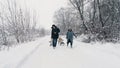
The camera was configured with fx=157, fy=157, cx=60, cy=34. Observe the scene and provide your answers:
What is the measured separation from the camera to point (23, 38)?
84.2ft

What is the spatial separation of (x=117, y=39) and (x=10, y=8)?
1526 centimetres

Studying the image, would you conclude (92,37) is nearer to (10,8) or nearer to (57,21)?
(10,8)

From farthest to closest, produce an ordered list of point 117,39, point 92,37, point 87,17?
point 87,17, point 92,37, point 117,39

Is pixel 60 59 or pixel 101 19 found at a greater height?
pixel 101 19

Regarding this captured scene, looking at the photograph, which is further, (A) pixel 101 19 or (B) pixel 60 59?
(A) pixel 101 19

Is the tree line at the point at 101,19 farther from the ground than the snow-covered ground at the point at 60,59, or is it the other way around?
the tree line at the point at 101,19

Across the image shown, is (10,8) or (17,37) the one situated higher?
(10,8)

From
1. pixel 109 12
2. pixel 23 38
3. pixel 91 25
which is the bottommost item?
pixel 23 38

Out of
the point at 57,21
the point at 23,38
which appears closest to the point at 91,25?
the point at 23,38

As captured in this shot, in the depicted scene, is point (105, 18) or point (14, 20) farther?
point (105, 18)

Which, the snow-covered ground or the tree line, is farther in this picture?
the tree line

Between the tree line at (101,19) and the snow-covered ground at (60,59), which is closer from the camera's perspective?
the snow-covered ground at (60,59)

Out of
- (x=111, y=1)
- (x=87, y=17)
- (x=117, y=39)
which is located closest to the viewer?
(x=117, y=39)

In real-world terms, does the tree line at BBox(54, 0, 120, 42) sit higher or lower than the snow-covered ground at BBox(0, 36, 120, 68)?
higher
